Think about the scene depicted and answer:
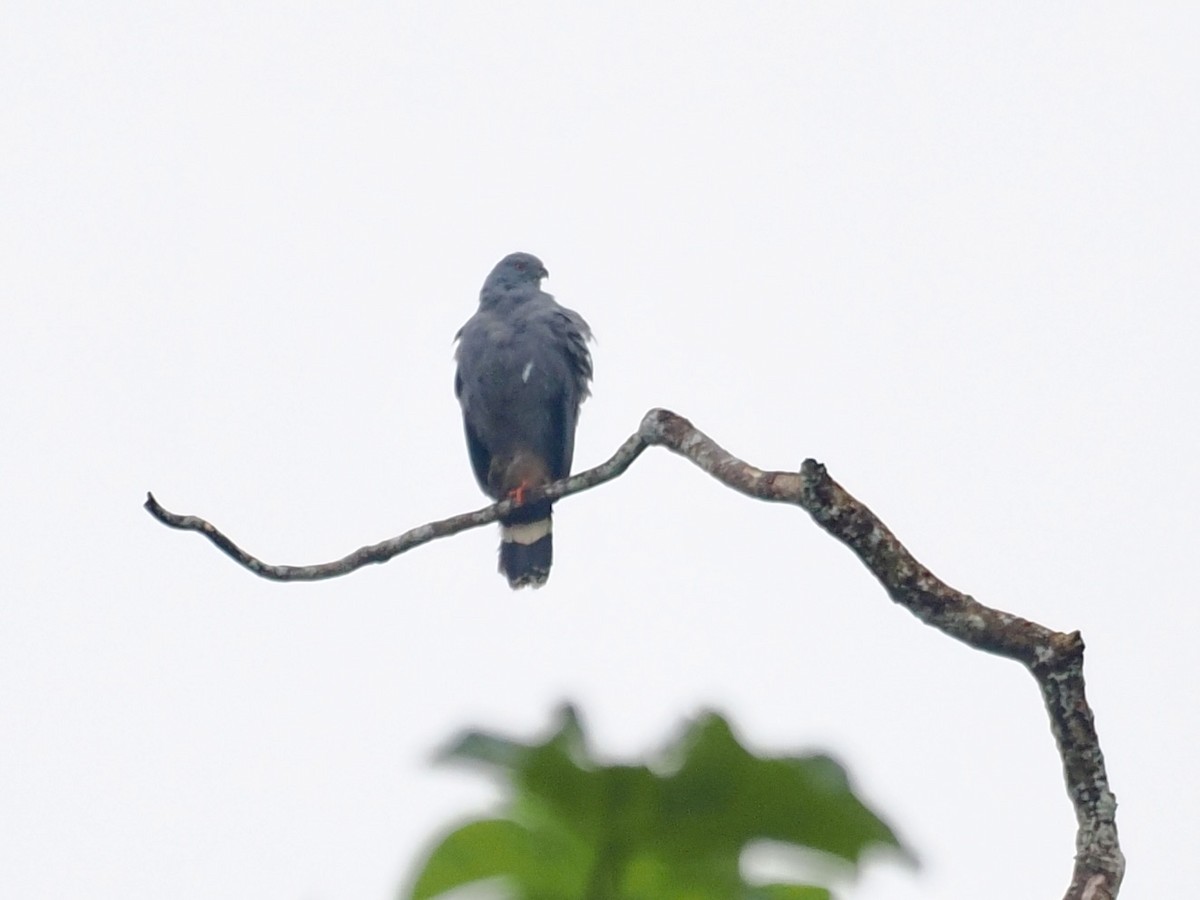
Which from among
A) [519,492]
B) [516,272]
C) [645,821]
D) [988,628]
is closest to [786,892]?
[645,821]

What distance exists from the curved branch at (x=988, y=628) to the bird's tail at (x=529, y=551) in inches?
153

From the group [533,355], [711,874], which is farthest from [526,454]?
[711,874]

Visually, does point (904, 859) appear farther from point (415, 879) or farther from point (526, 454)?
point (526, 454)

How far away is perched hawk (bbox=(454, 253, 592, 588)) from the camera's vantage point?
7027mm

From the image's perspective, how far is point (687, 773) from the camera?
24.2 inches

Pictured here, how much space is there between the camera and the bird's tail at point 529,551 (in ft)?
23.2

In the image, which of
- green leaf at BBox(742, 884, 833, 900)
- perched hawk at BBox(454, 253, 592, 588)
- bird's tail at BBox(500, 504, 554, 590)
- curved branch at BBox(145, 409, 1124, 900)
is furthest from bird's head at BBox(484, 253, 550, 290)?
green leaf at BBox(742, 884, 833, 900)

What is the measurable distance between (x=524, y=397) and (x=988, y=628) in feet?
16.5

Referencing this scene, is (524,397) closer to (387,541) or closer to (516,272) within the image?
(516,272)

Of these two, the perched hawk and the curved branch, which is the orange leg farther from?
the curved branch

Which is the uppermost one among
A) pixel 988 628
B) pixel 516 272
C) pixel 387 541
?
pixel 516 272

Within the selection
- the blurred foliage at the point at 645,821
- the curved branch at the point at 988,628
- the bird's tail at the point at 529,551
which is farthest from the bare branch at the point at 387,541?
the blurred foliage at the point at 645,821

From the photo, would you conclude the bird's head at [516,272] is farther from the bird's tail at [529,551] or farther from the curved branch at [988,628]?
the curved branch at [988,628]

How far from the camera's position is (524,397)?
7020 millimetres
